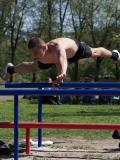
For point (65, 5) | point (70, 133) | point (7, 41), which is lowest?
point (70, 133)

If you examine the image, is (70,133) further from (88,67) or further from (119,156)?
(88,67)

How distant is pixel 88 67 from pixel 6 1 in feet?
28.2

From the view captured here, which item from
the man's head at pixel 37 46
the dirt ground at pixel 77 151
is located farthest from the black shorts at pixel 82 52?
the dirt ground at pixel 77 151

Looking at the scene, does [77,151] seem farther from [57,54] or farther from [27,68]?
[57,54]

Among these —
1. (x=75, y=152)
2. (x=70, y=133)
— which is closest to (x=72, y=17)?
(x=70, y=133)

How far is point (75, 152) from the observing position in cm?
856

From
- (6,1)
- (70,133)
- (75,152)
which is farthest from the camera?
(6,1)

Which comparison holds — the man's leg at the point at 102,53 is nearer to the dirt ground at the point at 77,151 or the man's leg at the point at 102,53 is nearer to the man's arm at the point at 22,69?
the man's arm at the point at 22,69

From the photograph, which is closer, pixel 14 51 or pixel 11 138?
pixel 11 138

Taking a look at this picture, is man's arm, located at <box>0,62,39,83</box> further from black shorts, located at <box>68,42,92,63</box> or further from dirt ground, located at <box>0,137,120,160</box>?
dirt ground, located at <box>0,137,120,160</box>

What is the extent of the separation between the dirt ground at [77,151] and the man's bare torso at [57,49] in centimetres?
153

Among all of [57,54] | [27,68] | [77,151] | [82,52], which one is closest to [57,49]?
[57,54]

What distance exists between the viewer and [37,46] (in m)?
7.45

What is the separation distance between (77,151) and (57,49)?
1955 mm
